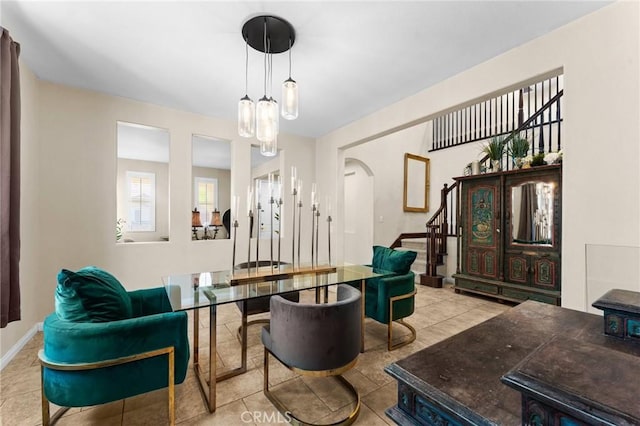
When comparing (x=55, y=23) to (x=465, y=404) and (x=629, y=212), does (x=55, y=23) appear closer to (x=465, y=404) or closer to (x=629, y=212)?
(x=465, y=404)

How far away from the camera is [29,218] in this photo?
9.00ft

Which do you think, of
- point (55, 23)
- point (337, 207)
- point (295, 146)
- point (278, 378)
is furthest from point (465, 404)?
point (295, 146)

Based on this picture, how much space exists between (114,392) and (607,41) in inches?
145

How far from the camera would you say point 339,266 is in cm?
318

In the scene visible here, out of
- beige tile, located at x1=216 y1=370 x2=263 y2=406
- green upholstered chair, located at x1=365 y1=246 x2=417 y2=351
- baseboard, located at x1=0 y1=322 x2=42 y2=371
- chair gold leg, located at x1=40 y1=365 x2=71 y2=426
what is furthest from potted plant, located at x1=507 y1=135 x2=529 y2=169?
baseboard, located at x1=0 y1=322 x2=42 y2=371

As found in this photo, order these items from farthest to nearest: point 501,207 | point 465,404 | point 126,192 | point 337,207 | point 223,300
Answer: point 126,192
point 337,207
point 501,207
point 223,300
point 465,404

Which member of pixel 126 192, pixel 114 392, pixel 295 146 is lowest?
pixel 114 392

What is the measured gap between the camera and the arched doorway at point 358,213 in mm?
6641

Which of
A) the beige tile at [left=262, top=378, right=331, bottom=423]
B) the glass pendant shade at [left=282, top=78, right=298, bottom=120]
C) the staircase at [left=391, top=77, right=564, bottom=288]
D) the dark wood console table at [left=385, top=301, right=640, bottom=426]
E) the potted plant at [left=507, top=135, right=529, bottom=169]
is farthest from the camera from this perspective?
the staircase at [left=391, top=77, right=564, bottom=288]

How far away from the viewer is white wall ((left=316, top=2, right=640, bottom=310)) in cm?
178

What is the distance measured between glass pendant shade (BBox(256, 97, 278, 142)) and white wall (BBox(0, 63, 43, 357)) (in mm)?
2289

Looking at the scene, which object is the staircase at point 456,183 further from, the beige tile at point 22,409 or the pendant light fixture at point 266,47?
the beige tile at point 22,409

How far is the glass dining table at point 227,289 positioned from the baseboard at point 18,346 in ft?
4.48

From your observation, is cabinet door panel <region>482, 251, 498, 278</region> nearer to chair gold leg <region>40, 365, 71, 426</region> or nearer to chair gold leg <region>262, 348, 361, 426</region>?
chair gold leg <region>262, 348, 361, 426</region>
